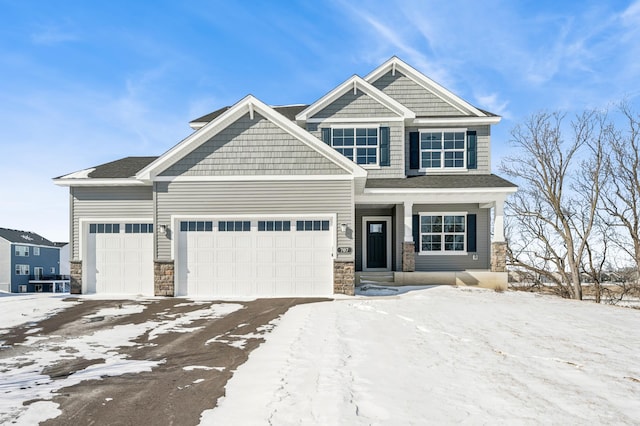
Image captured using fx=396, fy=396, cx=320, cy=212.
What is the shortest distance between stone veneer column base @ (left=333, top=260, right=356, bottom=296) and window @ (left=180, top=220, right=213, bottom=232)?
4.08 meters

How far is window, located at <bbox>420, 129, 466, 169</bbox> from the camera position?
16391 mm

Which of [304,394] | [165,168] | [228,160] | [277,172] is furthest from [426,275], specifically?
[304,394]

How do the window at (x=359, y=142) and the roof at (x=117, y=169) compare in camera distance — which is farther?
the window at (x=359, y=142)

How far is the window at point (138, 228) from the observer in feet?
43.0

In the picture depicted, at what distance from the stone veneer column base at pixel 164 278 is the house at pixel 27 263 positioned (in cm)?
3542

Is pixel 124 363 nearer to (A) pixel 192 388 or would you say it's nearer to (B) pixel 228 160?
(A) pixel 192 388

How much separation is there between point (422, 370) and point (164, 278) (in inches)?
366

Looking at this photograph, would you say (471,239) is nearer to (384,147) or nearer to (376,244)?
(376,244)

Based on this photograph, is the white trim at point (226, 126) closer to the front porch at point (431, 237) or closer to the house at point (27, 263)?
the front porch at point (431, 237)

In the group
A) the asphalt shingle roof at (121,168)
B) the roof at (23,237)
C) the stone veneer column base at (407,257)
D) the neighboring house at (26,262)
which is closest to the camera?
the asphalt shingle roof at (121,168)

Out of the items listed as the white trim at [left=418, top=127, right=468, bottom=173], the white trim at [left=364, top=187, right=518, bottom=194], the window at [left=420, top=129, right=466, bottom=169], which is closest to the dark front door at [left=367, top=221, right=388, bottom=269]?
the white trim at [left=364, top=187, right=518, bottom=194]

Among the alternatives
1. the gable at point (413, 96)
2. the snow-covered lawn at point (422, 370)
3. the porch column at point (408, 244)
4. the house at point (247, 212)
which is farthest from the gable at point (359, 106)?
the snow-covered lawn at point (422, 370)

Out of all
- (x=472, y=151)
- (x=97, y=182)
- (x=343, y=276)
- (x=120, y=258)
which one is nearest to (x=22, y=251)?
(x=97, y=182)

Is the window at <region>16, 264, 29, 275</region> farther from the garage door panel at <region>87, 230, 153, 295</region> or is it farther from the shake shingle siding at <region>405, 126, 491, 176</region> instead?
the shake shingle siding at <region>405, 126, 491, 176</region>
